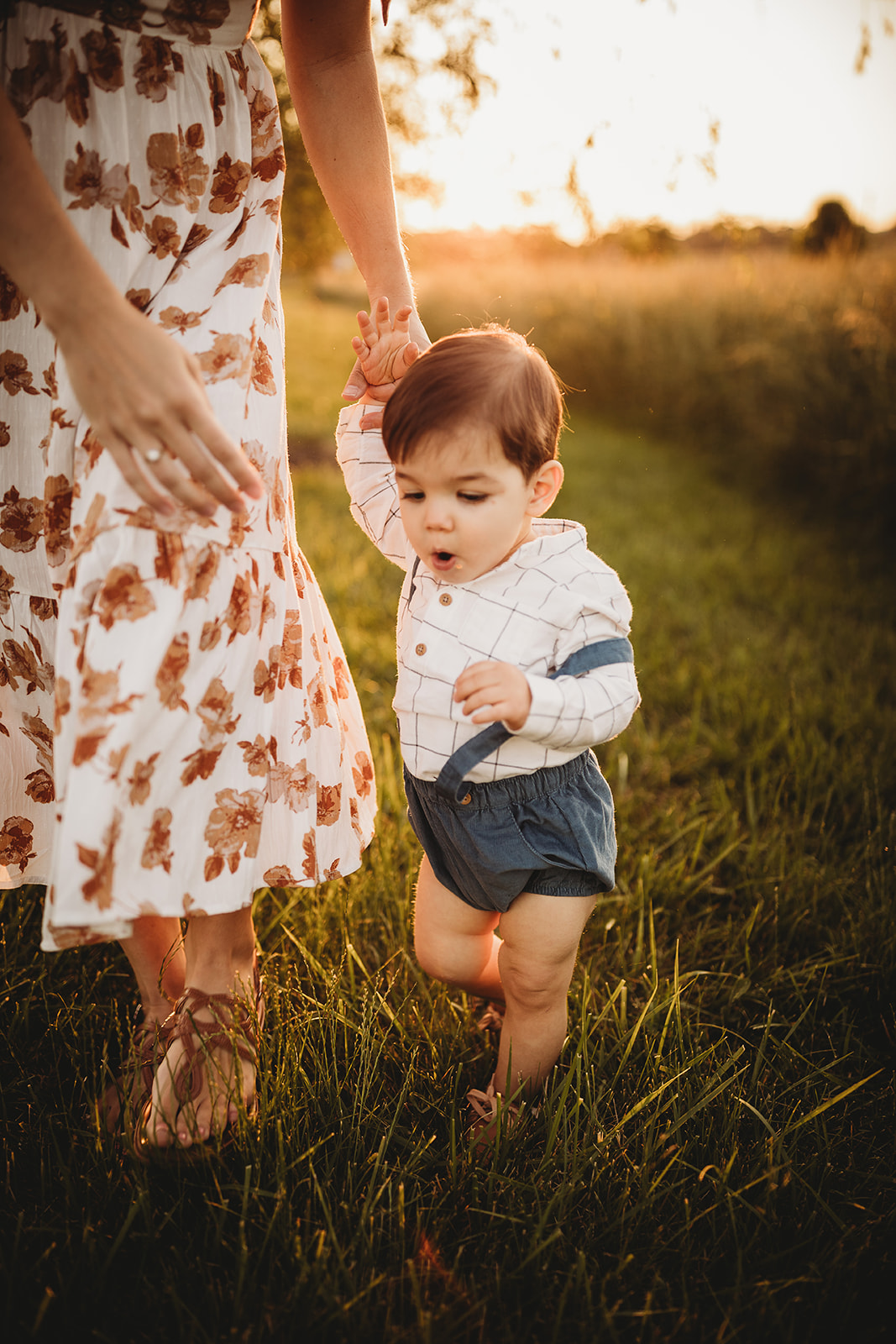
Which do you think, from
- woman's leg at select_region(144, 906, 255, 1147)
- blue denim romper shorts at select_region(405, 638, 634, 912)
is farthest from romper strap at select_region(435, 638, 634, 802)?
woman's leg at select_region(144, 906, 255, 1147)

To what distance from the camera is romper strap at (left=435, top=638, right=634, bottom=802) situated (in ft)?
4.15

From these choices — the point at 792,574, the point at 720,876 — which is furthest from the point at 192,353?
the point at 792,574

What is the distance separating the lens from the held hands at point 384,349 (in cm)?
139

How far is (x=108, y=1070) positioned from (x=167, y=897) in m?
0.53

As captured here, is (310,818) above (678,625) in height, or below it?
below

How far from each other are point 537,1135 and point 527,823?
0.58 m

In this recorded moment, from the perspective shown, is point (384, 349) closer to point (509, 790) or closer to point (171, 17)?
point (171, 17)

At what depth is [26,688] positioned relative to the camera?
140 cm

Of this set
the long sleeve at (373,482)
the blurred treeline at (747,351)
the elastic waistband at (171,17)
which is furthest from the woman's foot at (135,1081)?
the blurred treeline at (747,351)

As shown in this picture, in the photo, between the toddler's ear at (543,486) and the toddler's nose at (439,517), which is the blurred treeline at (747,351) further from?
the toddler's nose at (439,517)

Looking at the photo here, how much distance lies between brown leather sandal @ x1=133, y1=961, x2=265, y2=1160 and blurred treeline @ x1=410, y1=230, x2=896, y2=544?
2.55 meters

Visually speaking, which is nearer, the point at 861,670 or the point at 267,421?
the point at 267,421

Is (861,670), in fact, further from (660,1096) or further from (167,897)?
(167,897)

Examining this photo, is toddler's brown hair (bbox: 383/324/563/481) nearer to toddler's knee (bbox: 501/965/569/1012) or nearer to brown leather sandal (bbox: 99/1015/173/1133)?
toddler's knee (bbox: 501/965/569/1012)
